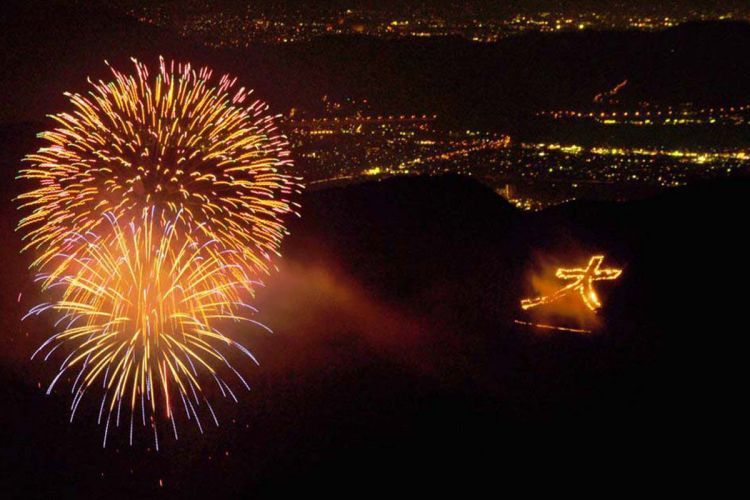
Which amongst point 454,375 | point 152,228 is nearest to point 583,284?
point 454,375

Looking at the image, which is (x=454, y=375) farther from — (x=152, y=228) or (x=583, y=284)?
(x=152, y=228)

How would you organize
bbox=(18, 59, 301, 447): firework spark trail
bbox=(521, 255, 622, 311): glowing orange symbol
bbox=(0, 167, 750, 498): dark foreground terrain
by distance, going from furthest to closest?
bbox=(521, 255, 622, 311): glowing orange symbol → bbox=(18, 59, 301, 447): firework spark trail → bbox=(0, 167, 750, 498): dark foreground terrain

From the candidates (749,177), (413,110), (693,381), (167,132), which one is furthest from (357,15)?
(693,381)

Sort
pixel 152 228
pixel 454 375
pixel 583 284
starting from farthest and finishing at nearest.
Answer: pixel 583 284
pixel 152 228
pixel 454 375

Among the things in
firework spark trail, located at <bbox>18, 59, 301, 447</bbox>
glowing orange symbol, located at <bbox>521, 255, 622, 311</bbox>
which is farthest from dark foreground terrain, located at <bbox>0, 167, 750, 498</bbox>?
firework spark trail, located at <bbox>18, 59, 301, 447</bbox>

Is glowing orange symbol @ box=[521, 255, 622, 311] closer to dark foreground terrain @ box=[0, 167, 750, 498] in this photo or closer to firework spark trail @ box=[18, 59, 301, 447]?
dark foreground terrain @ box=[0, 167, 750, 498]

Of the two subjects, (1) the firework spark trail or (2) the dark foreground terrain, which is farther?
(1) the firework spark trail
